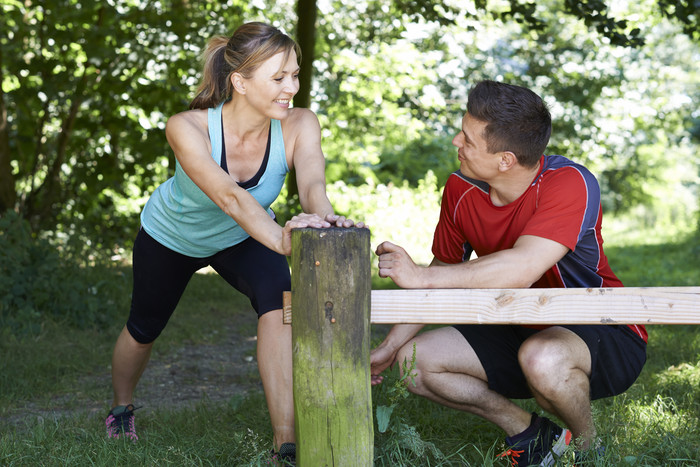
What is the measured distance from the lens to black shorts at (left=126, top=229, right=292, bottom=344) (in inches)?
112

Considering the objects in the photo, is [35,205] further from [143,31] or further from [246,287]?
[246,287]

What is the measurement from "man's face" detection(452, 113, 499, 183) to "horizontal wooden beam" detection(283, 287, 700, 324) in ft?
2.11

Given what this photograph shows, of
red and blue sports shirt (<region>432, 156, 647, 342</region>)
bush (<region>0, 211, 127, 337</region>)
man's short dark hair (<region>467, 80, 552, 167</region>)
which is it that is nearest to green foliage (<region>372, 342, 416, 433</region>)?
red and blue sports shirt (<region>432, 156, 647, 342</region>)

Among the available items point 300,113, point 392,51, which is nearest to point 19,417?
point 300,113

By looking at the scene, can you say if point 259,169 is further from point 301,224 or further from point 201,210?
point 301,224

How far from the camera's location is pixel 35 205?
26.1ft

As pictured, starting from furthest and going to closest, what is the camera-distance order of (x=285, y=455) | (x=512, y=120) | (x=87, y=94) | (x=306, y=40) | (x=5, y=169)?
(x=306, y=40)
(x=87, y=94)
(x=5, y=169)
(x=512, y=120)
(x=285, y=455)

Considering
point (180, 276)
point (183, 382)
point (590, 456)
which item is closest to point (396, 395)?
point (590, 456)

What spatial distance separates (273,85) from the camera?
2.78 metres

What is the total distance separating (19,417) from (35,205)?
4.58 metres

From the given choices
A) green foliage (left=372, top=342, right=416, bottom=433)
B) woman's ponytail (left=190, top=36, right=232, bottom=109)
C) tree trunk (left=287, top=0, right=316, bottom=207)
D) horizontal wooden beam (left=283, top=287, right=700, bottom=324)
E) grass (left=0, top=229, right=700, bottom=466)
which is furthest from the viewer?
tree trunk (left=287, top=0, right=316, bottom=207)

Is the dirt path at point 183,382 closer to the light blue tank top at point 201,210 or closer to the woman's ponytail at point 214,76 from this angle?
the light blue tank top at point 201,210

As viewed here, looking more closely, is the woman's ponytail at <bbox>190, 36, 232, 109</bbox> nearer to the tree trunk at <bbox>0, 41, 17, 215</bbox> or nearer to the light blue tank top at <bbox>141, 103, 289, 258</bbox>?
the light blue tank top at <bbox>141, 103, 289, 258</bbox>

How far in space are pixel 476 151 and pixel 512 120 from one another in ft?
0.57
